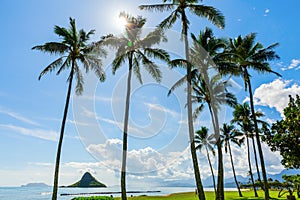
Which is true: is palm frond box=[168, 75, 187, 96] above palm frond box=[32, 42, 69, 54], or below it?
below

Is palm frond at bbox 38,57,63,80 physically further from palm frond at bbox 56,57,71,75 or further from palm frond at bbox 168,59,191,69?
palm frond at bbox 168,59,191,69

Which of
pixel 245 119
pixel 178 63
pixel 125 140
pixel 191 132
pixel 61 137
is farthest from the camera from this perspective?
pixel 245 119

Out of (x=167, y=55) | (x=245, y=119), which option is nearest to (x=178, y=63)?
(x=167, y=55)

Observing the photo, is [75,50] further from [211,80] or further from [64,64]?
[211,80]

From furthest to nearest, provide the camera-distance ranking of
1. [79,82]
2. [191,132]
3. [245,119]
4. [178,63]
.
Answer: [245,119] < [79,82] < [178,63] < [191,132]

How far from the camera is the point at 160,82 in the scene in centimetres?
2064

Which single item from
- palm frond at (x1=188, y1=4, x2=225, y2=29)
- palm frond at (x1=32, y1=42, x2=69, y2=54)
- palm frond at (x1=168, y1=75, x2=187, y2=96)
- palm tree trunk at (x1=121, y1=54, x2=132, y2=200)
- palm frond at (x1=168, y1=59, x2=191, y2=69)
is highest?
palm frond at (x1=188, y1=4, x2=225, y2=29)

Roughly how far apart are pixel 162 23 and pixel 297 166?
14.6 m

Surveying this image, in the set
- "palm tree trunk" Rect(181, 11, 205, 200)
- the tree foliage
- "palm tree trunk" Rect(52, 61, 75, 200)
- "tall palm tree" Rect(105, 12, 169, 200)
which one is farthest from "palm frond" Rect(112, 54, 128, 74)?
the tree foliage

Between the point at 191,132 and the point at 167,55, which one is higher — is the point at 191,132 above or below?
below

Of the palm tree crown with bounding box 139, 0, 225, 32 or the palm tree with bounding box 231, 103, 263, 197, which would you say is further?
the palm tree with bounding box 231, 103, 263, 197

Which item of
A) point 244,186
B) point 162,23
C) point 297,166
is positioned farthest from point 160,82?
point 244,186

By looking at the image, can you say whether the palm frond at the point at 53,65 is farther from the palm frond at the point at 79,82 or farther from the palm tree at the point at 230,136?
the palm tree at the point at 230,136

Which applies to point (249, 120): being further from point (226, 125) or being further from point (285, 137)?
point (285, 137)
